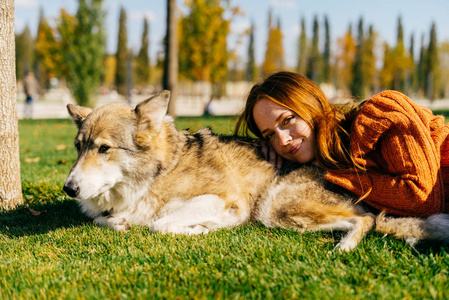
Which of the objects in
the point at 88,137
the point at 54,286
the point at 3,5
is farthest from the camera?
the point at 3,5

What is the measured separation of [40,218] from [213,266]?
2.55 m

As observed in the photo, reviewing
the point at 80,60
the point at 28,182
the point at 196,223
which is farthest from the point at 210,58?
the point at 196,223

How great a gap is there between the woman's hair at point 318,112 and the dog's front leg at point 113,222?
6.09 feet

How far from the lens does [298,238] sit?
3.24 metres

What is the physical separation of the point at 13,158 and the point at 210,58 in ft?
93.0

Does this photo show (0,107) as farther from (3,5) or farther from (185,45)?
(185,45)

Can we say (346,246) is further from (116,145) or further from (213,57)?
(213,57)

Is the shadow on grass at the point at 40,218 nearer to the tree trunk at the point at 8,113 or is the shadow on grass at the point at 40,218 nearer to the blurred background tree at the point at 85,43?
the tree trunk at the point at 8,113

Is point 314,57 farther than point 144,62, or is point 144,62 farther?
point 144,62

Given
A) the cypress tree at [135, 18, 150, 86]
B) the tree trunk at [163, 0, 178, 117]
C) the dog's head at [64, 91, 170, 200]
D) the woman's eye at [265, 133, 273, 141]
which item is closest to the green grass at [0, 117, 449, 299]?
the dog's head at [64, 91, 170, 200]

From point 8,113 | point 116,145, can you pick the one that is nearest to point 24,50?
point 8,113

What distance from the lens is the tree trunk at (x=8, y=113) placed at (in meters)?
4.23

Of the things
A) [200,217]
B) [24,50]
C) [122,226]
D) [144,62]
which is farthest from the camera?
[24,50]

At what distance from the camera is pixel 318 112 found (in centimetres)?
380
